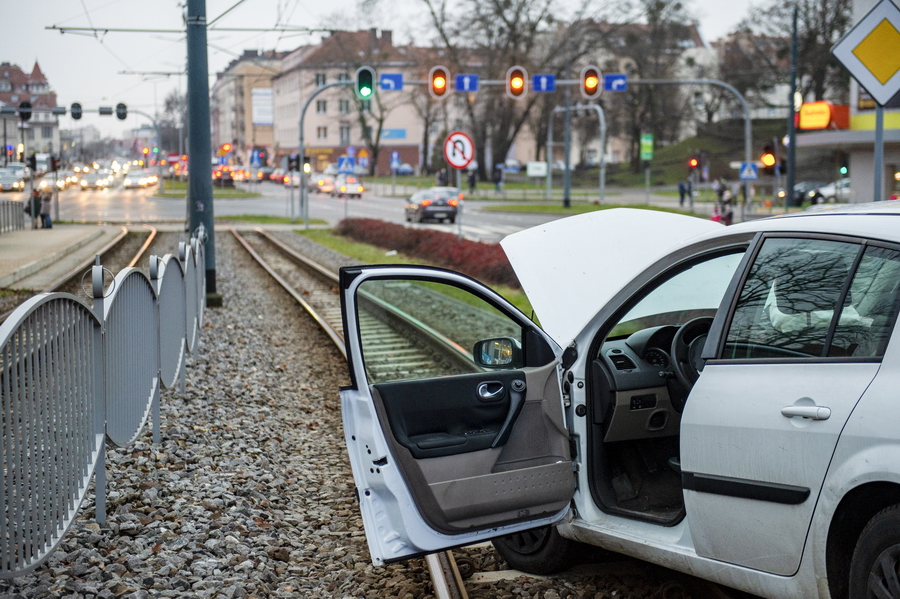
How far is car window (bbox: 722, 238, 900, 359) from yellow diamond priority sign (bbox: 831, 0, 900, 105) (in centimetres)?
347

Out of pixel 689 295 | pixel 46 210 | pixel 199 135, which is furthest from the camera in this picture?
pixel 46 210

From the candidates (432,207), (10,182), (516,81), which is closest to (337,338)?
(516,81)

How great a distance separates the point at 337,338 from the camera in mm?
11992

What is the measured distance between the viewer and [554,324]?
13.6ft

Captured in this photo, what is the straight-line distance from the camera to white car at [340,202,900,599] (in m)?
3.00

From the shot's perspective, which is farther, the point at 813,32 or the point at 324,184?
the point at 324,184

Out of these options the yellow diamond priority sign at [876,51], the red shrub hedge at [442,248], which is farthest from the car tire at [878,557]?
the red shrub hedge at [442,248]

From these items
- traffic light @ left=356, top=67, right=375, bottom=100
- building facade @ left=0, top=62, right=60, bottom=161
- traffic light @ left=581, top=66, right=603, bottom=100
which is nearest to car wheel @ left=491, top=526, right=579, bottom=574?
traffic light @ left=356, top=67, right=375, bottom=100

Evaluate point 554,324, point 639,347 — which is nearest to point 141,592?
point 554,324

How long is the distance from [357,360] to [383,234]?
24621 millimetres

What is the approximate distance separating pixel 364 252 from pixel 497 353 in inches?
859

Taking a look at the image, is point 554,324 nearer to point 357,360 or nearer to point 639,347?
point 639,347

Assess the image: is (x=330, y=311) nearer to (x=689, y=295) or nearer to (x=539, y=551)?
(x=689, y=295)

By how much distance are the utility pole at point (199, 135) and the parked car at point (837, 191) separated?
35.2 metres
